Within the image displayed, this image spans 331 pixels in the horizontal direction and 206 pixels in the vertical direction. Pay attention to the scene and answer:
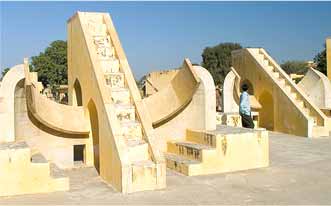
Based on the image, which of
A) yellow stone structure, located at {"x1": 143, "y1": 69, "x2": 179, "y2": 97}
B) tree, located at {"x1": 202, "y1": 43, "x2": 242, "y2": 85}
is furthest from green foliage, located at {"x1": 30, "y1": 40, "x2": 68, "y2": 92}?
tree, located at {"x1": 202, "y1": 43, "x2": 242, "y2": 85}

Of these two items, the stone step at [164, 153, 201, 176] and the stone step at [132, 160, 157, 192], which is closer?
the stone step at [132, 160, 157, 192]

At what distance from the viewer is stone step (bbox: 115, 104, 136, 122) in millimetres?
6828

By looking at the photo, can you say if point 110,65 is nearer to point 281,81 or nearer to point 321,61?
point 281,81

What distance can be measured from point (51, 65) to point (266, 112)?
25.3 meters

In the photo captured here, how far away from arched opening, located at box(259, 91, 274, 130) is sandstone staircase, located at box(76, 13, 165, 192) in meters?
8.24

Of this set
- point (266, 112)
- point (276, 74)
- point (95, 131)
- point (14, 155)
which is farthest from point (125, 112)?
point (266, 112)

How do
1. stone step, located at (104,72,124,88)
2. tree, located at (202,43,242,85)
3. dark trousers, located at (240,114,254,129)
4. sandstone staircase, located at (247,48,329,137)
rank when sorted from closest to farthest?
stone step, located at (104,72,124,88)
dark trousers, located at (240,114,254,129)
sandstone staircase, located at (247,48,329,137)
tree, located at (202,43,242,85)

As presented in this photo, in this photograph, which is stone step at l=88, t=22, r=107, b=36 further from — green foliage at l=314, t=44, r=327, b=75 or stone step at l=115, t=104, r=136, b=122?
green foliage at l=314, t=44, r=327, b=75

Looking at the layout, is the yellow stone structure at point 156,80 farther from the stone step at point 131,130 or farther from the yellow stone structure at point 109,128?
the stone step at point 131,130

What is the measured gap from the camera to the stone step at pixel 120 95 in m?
7.11

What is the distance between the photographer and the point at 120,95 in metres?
7.18

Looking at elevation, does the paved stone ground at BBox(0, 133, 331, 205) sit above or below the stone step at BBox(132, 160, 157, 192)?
below

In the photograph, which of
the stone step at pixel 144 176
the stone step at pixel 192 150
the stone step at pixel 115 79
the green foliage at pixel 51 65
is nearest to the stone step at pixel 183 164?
the stone step at pixel 192 150

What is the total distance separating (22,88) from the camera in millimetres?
6984
